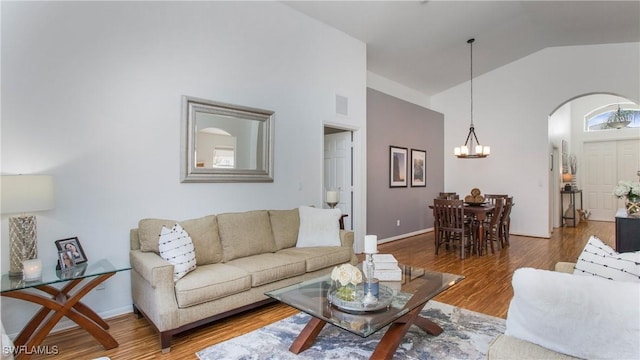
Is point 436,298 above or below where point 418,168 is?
below

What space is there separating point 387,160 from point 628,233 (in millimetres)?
3719

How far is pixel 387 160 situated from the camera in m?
6.50

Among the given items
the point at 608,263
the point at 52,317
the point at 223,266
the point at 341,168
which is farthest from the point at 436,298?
the point at 52,317

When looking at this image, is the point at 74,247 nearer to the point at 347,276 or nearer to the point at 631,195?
the point at 347,276

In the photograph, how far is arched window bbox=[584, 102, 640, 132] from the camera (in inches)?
333

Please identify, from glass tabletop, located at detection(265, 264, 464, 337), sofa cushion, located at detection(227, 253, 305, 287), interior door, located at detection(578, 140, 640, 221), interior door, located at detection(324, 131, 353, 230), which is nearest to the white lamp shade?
sofa cushion, located at detection(227, 253, 305, 287)

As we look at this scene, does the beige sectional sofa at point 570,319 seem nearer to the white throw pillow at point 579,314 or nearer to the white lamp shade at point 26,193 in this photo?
the white throw pillow at point 579,314

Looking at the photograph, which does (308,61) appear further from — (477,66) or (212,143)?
(477,66)

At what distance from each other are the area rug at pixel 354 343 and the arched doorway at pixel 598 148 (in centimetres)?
739

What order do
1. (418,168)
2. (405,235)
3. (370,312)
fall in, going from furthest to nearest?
(418,168) < (405,235) < (370,312)

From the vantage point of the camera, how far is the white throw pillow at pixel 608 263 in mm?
1637

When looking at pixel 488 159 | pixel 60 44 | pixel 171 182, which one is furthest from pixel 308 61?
pixel 488 159

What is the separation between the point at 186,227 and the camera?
310 cm

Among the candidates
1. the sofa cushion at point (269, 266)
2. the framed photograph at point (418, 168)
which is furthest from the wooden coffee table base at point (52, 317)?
the framed photograph at point (418, 168)
